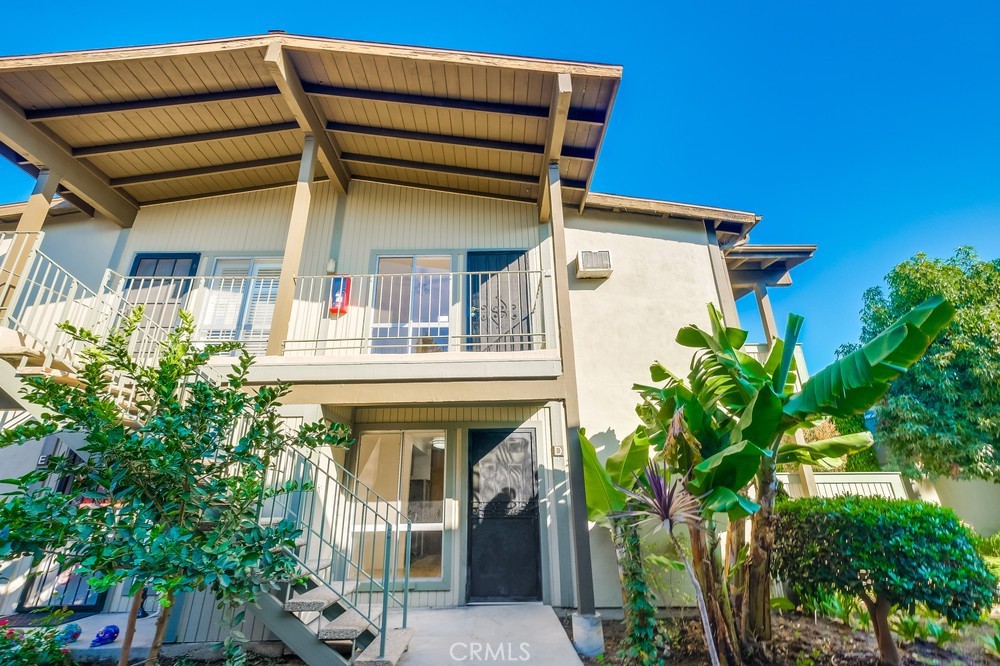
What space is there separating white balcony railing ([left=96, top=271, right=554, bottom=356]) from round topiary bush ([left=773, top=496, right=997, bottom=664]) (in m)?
4.14

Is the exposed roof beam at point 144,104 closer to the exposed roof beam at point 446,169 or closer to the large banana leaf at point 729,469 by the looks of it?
the exposed roof beam at point 446,169

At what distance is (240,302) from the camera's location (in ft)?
23.4

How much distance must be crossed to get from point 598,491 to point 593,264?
12.3 ft

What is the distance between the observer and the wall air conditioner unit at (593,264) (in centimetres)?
702

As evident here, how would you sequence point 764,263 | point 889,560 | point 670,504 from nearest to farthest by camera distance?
1. point 889,560
2. point 670,504
3. point 764,263

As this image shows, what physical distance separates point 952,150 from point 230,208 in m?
22.5

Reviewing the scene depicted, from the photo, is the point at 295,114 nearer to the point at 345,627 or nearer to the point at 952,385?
the point at 345,627

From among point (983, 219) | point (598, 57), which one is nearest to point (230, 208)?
point (598, 57)

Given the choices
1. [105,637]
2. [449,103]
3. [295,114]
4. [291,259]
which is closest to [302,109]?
[295,114]

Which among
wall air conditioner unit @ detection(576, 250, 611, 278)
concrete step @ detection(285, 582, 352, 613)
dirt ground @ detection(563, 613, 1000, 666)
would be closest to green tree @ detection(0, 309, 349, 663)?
concrete step @ detection(285, 582, 352, 613)

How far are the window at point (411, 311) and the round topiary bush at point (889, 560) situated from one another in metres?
5.28

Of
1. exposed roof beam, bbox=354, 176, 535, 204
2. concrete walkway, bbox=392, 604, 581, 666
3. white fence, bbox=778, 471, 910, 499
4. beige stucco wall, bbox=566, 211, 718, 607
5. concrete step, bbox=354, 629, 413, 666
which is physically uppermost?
exposed roof beam, bbox=354, 176, 535, 204

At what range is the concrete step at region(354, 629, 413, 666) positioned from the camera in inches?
138

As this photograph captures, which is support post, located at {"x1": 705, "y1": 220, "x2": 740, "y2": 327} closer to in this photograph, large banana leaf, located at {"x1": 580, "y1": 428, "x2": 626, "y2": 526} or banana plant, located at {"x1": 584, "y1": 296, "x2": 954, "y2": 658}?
banana plant, located at {"x1": 584, "y1": 296, "x2": 954, "y2": 658}
